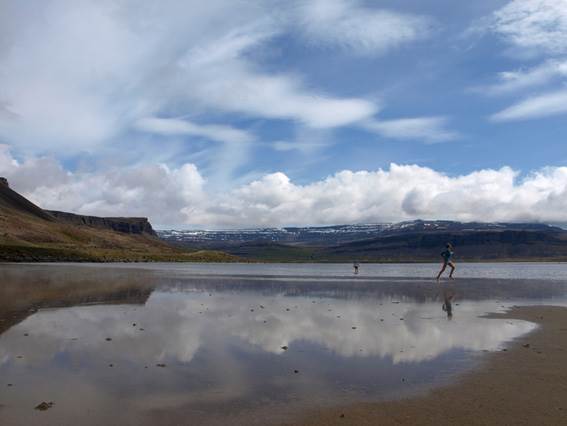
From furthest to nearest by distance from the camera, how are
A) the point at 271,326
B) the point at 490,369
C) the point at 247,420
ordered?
1. the point at 271,326
2. the point at 490,369
3. the point at 247,420

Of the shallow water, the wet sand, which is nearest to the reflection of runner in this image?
the shallow water

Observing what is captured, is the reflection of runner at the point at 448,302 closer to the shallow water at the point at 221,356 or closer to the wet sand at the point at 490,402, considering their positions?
the shallow water at the point at 221,356

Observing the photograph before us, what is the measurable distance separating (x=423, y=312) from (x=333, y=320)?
5031 millimetres

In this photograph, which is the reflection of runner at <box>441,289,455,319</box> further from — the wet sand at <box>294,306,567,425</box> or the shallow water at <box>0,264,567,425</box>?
the wet sand at <box>294,306,567,425</box>

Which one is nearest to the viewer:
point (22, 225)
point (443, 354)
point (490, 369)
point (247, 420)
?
point (247, 420)

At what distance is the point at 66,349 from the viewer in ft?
47.6

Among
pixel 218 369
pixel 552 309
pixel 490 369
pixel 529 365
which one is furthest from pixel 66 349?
pixel 552 309

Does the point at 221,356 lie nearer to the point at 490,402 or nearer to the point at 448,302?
the point at 490,402

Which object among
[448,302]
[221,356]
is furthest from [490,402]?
[448,302]

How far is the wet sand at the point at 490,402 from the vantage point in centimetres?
870

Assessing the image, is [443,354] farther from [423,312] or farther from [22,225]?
[22,225]

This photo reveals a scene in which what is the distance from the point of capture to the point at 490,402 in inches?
380

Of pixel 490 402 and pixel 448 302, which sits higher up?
pixel 490 402

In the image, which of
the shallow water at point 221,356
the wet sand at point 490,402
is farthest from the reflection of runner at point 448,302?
the wet sand at point 490,402
